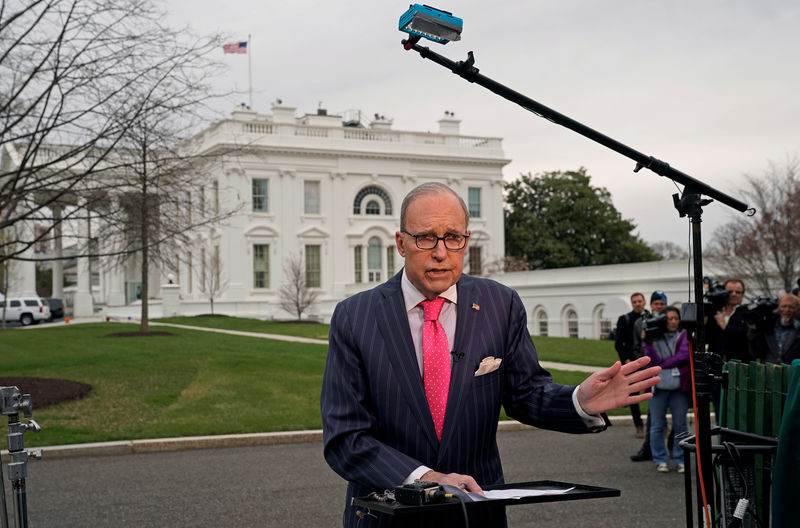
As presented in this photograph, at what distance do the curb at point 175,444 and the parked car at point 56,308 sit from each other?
54.0 m

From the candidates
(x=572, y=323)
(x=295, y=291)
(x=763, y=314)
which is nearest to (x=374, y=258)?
(x=295, y=291)

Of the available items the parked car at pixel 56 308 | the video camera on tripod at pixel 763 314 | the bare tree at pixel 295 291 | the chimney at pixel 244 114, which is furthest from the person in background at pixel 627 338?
the parked car at pixel 56 308

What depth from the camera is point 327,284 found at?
66125 millimetres

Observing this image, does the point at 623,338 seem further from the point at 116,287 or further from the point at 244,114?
the point at 116,287

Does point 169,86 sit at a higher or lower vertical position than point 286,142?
lower

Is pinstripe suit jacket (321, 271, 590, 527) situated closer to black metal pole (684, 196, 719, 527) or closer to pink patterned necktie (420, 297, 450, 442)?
pink patterned necktie (420, 297, 450, 442)

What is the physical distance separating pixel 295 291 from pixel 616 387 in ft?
187

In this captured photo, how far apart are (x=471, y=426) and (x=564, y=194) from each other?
252ft

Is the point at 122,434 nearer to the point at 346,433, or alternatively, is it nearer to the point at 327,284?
the point at 346,433

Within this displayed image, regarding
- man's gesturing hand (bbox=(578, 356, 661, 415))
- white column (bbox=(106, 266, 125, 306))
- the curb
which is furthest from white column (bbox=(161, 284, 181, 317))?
man's gesturing hand (bbox=(578, 356, 661, 415))

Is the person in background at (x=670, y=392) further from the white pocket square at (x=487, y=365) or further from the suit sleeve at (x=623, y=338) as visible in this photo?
the white pocket square at (x=487, y=365)

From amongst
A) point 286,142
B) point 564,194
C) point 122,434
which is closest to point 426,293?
point 122,434

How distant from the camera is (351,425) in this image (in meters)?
3.27

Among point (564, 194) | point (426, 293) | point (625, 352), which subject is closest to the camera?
point (426, 293)
